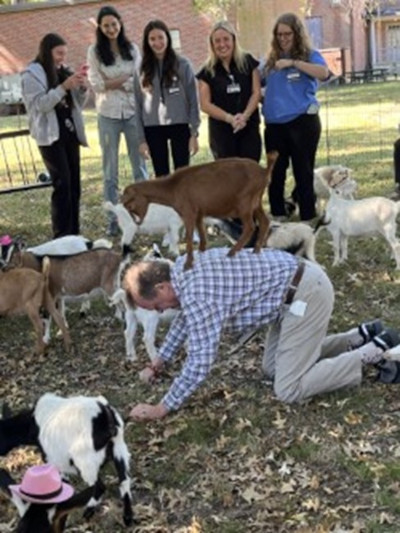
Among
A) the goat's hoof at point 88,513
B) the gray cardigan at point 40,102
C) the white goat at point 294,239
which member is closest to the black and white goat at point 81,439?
the goat's hoof at point 88,513

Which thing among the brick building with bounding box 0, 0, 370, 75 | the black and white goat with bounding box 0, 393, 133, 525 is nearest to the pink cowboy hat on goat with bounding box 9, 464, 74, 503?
the black and white goat with bounding box 0, 393, 133, 525

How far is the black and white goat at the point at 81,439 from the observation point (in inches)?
143

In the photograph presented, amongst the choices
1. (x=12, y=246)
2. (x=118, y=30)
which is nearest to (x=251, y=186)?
(x=12, y=246)

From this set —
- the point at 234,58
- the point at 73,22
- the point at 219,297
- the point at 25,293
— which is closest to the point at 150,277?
the point at 219,297

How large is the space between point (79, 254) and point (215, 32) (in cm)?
250

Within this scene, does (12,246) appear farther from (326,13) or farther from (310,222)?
(326,13)

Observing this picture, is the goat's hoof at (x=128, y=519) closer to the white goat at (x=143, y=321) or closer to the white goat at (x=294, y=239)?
the white goat at (x=143, y=321)

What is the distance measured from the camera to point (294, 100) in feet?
25.1

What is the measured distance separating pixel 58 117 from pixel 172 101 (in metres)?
1.15

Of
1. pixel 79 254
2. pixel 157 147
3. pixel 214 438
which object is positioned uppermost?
pixel 157 147

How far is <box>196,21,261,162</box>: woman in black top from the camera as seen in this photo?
23.7ft

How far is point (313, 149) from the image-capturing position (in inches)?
314

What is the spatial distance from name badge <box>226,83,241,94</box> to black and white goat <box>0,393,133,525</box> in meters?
4.31

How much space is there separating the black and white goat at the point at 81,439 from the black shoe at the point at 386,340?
6.28 feet
